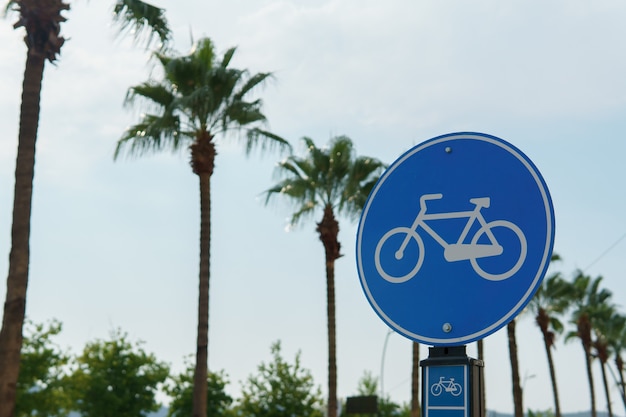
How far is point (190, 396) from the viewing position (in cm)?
5509

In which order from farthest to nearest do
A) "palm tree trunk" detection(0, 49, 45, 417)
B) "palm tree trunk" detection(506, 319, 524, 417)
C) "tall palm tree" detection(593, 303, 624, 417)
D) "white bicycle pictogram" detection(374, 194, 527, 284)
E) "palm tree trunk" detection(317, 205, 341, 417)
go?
"tall palm tree" detection(593, 303, 624, 417), "palm tree trunk" detection(506, 319, 524, 417), "palm tree trunk" detection(317, 205, 341, 417), "palm tree trunk" detection(0, 49, 45, 417), "white bicycle pictogram" detection(374, 194, 527, 284)

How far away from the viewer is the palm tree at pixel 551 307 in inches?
2331

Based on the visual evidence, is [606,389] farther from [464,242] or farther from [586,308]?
[464,242]

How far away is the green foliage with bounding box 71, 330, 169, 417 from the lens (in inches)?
2035

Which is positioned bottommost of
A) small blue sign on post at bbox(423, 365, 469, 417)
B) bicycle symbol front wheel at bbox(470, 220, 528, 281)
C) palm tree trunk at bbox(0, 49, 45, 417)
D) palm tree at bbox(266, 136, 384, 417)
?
small blue sign on post at bbox(423, 365, 469, 417)

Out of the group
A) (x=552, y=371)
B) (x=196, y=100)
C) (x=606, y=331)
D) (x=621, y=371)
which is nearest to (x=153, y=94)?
(x=196, y=100)

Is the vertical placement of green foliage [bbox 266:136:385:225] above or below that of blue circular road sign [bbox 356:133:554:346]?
above

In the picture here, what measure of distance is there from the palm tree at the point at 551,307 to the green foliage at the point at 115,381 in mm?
24166

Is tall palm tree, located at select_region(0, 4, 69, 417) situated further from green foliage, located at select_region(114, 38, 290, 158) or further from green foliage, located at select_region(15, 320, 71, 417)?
green foliage, located at select_region(15, 320, 71, 417)

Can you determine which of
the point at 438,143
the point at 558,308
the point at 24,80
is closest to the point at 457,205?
the point at 438,143

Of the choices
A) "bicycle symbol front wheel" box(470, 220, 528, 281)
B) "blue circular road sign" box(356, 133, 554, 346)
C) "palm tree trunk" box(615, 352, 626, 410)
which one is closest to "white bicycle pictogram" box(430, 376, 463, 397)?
"blue circular road sign" box(356, 133, 554, 346)

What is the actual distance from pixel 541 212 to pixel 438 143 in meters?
0.46

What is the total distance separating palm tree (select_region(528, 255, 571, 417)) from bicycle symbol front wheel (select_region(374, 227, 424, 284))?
2230 inches

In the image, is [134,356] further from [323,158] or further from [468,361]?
[468,361]
